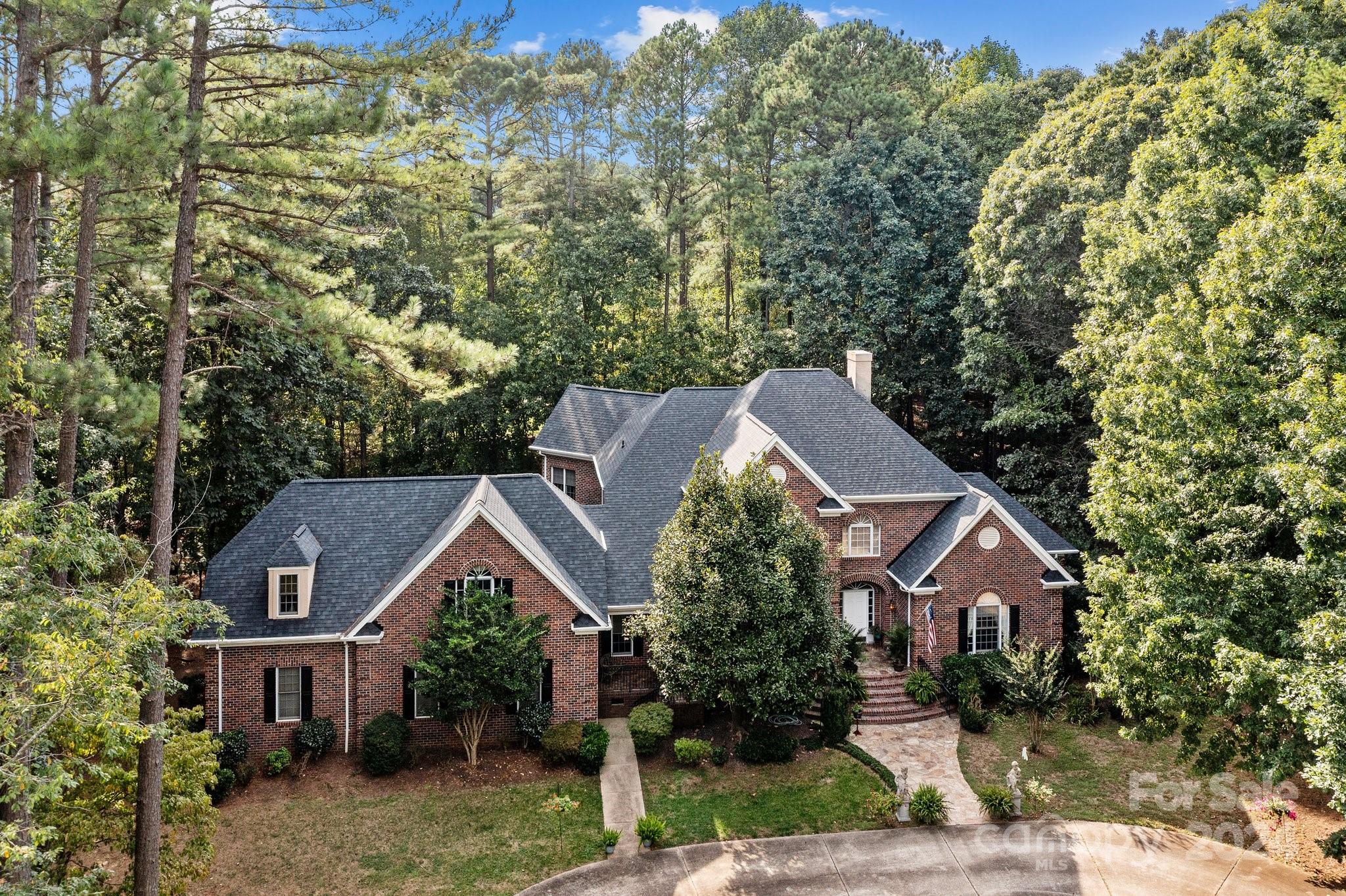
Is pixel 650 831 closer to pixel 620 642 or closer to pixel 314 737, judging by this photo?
pixel 620 642

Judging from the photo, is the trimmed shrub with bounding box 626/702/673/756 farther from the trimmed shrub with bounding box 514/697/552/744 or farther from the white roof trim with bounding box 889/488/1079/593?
the white roof trim with bounding box 889/488/1079/593

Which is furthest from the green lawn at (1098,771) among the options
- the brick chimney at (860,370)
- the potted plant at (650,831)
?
the brick chimney at (860,370)

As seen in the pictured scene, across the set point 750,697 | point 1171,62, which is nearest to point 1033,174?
point 1171,62

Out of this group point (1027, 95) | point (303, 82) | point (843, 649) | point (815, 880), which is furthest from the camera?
point (1027, 95)

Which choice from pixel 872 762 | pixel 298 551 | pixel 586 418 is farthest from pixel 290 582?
pixel 586 418

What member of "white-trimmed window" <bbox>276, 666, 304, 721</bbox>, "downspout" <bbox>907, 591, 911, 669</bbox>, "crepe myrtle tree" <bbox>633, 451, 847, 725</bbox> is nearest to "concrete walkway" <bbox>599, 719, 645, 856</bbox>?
"crepe myrtle tree" <bbox>633, 451, 847, 725</bbox>

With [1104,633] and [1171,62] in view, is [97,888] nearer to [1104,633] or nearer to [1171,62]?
[1104,633]

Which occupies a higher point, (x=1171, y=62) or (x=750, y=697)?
(x=1171, y=62)
